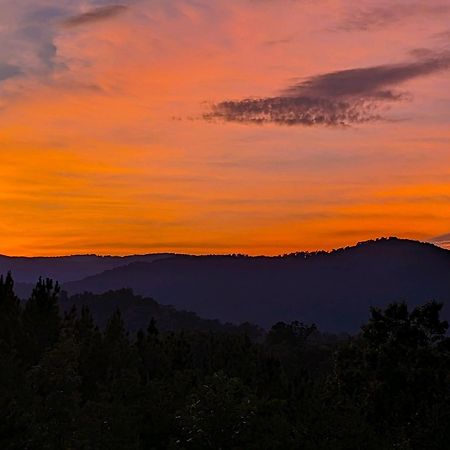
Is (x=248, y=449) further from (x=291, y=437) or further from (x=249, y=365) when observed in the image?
(x=249, y=365)

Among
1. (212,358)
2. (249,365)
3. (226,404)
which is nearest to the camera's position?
(226,404)

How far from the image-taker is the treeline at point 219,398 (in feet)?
132

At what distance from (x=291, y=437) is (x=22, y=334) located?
32.8m

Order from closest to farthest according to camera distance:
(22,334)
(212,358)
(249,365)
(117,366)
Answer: (22,334) → (117,366) → (249,365) → (212,358)

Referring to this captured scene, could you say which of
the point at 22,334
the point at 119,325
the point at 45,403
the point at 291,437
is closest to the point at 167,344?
the point at 119,325

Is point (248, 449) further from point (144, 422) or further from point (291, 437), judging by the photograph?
point (144, 422)

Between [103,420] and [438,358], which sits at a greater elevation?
[438,358]

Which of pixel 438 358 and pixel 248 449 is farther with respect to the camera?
pixel 438 358

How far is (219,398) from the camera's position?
39.4 metres

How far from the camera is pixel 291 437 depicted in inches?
1740

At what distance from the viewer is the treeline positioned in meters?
40.2

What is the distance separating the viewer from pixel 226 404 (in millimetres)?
39344

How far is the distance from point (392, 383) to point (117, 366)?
1206 inches

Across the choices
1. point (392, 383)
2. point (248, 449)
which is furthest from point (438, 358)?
point (248, 449)
